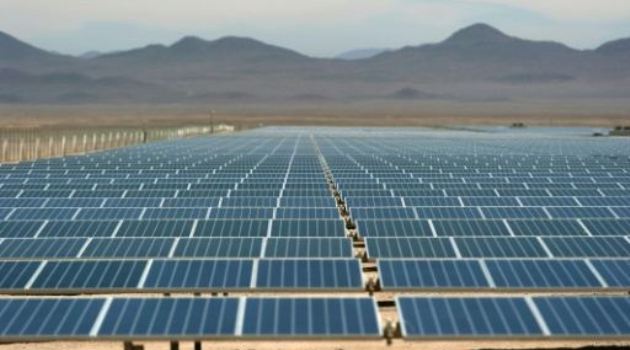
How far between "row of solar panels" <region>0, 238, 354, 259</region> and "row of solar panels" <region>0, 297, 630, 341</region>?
3289 mm

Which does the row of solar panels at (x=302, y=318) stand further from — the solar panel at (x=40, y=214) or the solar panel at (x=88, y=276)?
the solar panel at (x=40, y=214)

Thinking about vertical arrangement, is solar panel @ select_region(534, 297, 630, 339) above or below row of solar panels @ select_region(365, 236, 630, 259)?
above

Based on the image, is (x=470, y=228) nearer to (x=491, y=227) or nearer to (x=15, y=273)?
(x=491, y=227)

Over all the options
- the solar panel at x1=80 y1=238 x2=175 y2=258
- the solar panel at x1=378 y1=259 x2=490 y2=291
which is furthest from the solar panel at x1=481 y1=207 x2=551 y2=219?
the solar panel at x1=80 y1=238 x2=175 y2=258

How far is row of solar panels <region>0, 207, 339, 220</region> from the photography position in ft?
57.1

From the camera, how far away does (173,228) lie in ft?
51.5

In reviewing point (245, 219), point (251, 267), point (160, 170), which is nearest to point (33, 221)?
point (245, 219)

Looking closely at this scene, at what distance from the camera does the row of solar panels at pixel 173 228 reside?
50.3 feet

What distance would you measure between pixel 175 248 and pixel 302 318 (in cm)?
473

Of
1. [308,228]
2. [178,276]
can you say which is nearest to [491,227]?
[308,228]

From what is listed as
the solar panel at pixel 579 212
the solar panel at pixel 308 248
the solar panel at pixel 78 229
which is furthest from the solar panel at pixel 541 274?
the solar panel at pixel 78 229

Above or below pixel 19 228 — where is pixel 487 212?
below

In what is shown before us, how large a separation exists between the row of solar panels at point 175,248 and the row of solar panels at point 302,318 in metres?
3.29

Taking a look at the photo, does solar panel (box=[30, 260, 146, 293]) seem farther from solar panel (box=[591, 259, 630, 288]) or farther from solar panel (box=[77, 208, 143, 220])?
solar panel (box=[591, 259, 630, 288])
